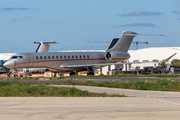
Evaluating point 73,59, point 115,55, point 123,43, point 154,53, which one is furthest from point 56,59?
point 154,53

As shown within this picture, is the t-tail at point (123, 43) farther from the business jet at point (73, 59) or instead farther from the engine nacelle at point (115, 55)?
the engine nacelle at point (115, 55)

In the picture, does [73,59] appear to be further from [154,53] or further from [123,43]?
[154,53]

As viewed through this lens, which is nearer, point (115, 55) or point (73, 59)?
point (73, 59)

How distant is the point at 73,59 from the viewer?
4812 centimetres

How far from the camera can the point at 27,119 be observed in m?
8.66

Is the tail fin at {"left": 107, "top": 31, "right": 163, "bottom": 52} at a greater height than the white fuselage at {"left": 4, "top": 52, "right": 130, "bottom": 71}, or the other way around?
the tail fin at {"left": 107, "top": 31, "right": 163, "bottom": 52}

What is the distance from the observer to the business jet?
140ft

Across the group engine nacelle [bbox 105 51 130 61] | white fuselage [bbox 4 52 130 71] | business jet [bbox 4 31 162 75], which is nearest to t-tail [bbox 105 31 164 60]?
business jet [bbox 4 31 162 75]

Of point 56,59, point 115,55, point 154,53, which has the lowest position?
point 56,59

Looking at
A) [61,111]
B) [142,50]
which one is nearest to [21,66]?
[61,111]

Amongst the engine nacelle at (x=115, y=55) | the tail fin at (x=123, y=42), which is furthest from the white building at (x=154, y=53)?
the engine nacelle at (x=115, y=55)

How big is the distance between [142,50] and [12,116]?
312 feet

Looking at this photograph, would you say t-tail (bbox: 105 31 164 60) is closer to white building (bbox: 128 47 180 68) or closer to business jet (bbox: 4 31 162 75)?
business jet (bbox: 4 31 162 75)

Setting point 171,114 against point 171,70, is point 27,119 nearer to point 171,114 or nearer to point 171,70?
point 171,114
